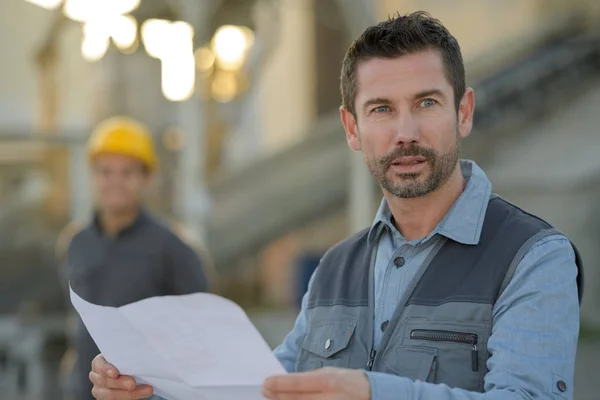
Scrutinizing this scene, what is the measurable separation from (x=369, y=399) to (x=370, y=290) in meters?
0.50

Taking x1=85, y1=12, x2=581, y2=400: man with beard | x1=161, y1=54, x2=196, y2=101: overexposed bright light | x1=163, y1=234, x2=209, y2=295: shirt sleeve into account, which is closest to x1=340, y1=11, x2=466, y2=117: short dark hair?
x1=85, y1=12, x2=581, y2=400: man with beard

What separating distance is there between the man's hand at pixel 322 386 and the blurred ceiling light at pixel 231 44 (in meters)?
9.68

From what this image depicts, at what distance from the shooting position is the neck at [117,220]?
14.1ft

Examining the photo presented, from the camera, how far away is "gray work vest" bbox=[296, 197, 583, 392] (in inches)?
74.0

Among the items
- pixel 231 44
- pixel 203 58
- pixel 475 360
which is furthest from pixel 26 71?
pixel 475 360

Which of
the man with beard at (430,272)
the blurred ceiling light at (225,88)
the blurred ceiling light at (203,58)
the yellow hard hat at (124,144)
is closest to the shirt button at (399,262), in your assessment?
the man with beard at (430,272)

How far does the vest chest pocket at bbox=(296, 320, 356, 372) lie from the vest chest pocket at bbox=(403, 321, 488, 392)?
8.5 inches

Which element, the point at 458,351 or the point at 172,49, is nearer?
the point at 458,351

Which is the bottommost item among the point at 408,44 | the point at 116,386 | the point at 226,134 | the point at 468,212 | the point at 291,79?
the point at 116,386

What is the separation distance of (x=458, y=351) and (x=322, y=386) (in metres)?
0.40

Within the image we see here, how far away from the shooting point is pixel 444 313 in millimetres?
1924

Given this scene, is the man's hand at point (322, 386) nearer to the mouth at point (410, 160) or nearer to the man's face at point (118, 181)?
the mouth at point (410, 160)

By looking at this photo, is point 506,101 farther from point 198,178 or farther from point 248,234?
point 198,178

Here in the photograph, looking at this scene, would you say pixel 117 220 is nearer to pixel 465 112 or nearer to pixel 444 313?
pixel 465 112
